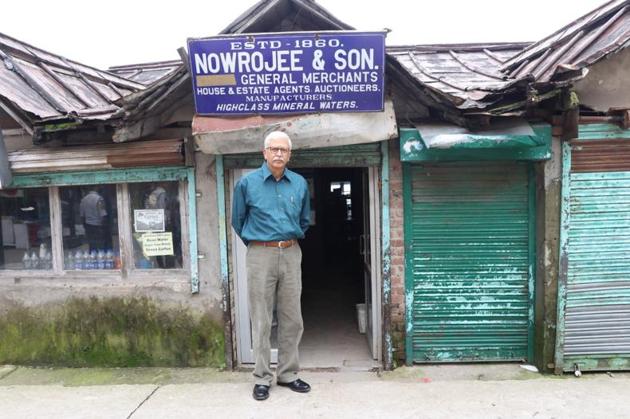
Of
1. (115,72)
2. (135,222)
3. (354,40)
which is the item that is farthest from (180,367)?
(115,72)

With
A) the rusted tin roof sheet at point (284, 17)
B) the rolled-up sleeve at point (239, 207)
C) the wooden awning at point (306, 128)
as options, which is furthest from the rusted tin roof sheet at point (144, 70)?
the rolled-up sleeve at point (239, 207)

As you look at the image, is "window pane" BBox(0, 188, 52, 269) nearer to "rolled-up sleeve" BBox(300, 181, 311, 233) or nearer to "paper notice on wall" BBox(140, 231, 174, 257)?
"paper notice on wall" BBox(140, 231, 174, 257)

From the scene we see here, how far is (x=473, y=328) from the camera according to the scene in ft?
15.6

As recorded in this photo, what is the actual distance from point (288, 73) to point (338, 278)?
613 centimetres

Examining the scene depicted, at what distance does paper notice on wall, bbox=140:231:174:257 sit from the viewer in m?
4.93

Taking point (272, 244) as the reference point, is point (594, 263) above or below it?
below

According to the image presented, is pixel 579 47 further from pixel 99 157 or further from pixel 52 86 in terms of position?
pixel 52 86

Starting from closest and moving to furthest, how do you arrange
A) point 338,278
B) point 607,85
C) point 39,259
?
point 607,85 < point 39,259 < point 338,278

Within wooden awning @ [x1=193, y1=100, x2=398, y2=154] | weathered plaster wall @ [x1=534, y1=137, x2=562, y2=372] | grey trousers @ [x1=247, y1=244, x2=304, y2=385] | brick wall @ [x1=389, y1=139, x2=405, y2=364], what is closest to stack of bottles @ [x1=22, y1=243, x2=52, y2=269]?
wooden awning @ [x1=193, y1=100, x2=398, y2=154]

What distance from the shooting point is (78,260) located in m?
5.14

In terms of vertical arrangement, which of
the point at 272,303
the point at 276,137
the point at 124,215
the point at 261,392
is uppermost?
the point at 276,137

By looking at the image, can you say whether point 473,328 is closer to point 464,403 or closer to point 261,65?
point 464,403

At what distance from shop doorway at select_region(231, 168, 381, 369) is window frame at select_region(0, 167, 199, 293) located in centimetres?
51

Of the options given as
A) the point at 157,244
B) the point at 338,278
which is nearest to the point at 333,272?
the point at 338,278
